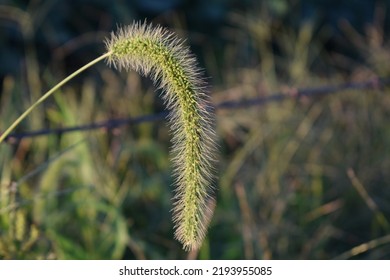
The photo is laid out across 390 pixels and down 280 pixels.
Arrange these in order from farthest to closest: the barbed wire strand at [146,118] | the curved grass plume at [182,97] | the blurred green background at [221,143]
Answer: the blurred green background at [221,143], the barbed wire strand at [146,118], the curved grass plume at [182,97]

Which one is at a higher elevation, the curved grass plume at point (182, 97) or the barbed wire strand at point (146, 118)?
the barbed wire strand at point (146, 118)

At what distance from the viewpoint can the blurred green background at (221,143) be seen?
3406 millimetres

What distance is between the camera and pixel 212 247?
12.2ft

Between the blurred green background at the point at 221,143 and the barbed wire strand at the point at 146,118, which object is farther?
the blurred green background at the point at 221,143

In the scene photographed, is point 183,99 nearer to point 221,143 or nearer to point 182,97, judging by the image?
point 182,97

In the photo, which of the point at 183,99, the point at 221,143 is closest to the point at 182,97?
the point at 183,99

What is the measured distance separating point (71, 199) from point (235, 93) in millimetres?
1460

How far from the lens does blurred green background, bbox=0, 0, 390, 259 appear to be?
341cm

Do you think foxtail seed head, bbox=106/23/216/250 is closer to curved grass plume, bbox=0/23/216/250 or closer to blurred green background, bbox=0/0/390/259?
curved grass plume, bbox=0/23/216/250

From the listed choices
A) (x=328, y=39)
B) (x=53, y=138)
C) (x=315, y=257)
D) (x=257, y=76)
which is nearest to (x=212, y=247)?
(x=315, y=257)

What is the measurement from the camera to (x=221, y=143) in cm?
466

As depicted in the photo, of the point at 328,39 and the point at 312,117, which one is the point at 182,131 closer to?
the point at 312,117

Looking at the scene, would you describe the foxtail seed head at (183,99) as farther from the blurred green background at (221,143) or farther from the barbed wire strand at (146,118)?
the blurred green background at (221,143)

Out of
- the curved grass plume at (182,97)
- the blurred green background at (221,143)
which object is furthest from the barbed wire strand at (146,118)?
the curved grass plume at (182,97)
